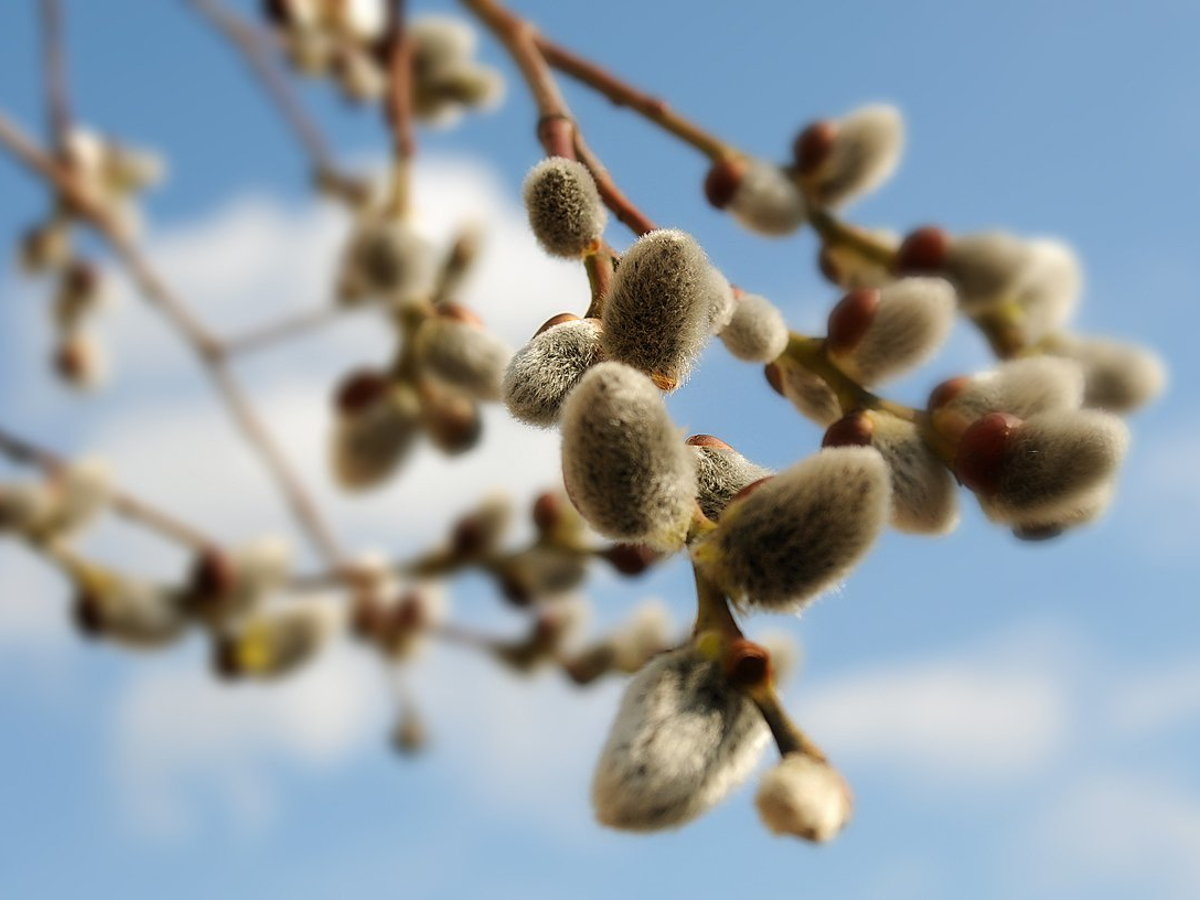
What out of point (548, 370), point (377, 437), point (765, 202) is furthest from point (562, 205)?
point (377, 437)

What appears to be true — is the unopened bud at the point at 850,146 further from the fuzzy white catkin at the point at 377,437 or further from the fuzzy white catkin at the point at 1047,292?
the fuzzy white catkin at the point at 377,437

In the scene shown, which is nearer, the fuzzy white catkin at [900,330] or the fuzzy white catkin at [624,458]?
the fuzzy white catkin at [624,458]

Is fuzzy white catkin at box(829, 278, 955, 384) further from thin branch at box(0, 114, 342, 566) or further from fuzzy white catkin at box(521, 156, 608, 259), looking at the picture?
thin branch at box(0, 114, 342, 566)

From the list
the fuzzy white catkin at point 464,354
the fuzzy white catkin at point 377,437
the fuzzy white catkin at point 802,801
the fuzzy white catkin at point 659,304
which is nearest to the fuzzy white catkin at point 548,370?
the fuzzy white catkin at point 659,304

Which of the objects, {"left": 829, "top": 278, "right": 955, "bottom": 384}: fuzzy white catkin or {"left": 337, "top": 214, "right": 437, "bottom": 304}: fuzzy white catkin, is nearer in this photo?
{"left": 829, "top": 278, "right": 955, "bottom": 384}: fuzzy white catkin

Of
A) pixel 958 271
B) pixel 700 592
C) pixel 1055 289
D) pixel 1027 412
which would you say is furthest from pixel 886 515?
pixel 1055 289

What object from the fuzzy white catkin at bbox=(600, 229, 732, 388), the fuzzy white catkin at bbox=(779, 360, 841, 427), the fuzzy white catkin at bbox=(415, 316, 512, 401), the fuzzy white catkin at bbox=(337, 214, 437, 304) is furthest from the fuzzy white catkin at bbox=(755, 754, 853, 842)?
the fuzzy white catkin at bbox=(337, 214, 437, 304)
